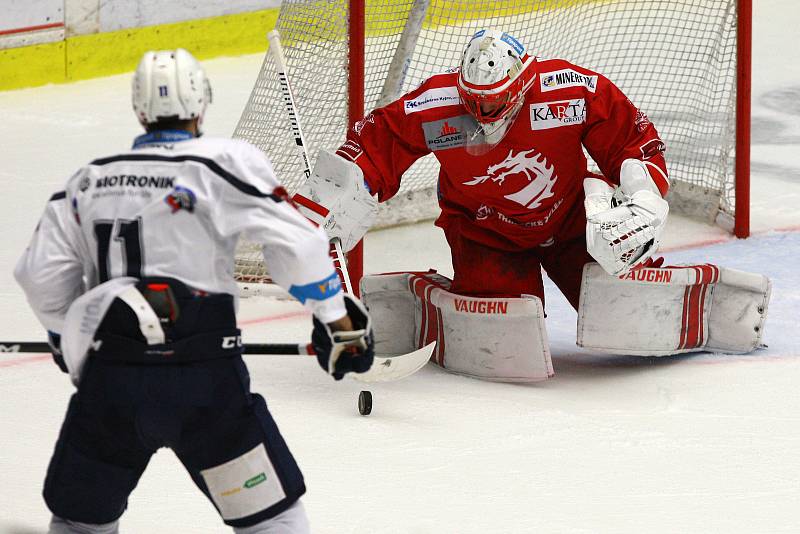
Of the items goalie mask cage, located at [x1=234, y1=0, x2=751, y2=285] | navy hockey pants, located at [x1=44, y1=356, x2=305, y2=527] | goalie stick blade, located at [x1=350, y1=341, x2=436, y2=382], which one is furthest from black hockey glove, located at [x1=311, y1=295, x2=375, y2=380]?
goalie mask cage, located at [x1=234, y1=0, x2=751, y2=285]

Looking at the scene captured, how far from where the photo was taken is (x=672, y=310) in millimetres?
3957

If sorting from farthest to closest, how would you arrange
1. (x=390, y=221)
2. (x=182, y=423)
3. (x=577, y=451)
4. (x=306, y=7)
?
(x=390, y=221)
(x=306, y=7)
(x=577, y=451)
(x=182, y=423)

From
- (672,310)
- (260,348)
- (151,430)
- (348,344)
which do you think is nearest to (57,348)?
(151,430)

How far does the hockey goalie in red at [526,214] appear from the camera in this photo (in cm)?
371

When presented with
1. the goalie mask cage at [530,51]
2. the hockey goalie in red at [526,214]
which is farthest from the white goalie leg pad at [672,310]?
the goalie mask cage at [530,51]

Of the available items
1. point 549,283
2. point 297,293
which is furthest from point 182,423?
point 549,283

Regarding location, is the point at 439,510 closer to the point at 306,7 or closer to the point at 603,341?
the point at 603,341

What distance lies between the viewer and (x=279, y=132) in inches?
188

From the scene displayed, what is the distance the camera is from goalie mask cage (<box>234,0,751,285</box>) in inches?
185

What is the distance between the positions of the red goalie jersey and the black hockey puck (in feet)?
1.97

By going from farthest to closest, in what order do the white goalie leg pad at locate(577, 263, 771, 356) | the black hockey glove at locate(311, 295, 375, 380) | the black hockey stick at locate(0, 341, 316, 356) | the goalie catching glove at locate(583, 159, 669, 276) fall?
the white goalie leg pad at locate(577, 263, 771, 356) < the goalie catching glove at locate(583, 159, 669, 276) < the black hockey stick at locate(0, 341, 316, 356) < the black hockey glove at locate(311, 295, 375, 380)

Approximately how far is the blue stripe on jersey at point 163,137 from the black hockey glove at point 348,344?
1.22 feet

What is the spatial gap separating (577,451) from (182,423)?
1380mm

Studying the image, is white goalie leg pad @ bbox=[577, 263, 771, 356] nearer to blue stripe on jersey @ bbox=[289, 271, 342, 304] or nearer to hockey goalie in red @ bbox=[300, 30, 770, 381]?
hockey goalie in red @ bbox=[300, 30, 770, 381]
